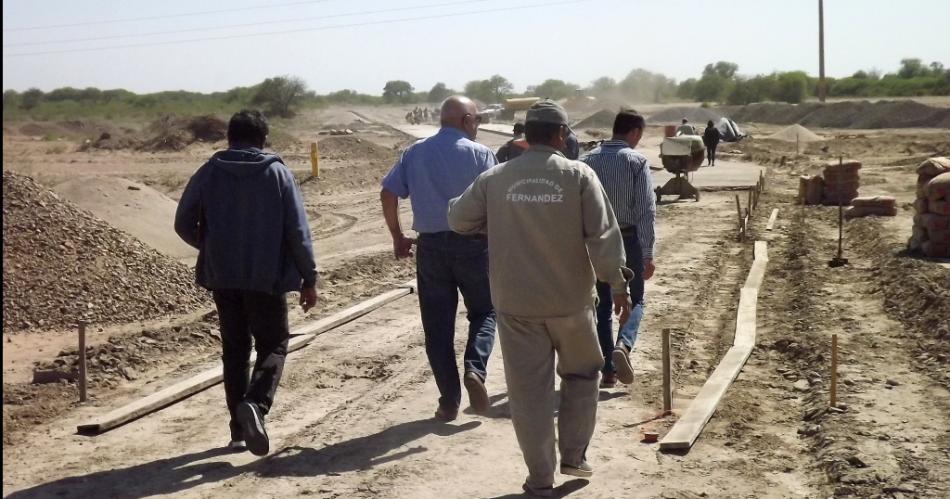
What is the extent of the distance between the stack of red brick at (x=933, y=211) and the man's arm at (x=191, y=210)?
1014 cm

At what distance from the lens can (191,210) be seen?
607 centimetres

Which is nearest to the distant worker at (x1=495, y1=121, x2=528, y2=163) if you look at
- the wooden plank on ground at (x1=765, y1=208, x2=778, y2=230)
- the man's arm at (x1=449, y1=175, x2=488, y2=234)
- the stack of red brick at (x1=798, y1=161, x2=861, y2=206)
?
the man's arm at (x1=449, y1=175, x2=488, y2=234)

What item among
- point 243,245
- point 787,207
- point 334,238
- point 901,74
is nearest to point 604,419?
point 243,245

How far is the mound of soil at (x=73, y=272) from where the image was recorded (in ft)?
34.3

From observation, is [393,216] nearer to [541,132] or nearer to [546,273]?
[541,132]

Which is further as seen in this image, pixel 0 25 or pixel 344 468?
pixel 344 468

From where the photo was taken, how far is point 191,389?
7449 mm

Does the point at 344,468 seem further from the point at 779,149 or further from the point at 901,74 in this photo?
the point at 901,74

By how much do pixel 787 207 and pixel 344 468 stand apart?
1783cm

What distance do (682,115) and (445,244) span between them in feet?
206

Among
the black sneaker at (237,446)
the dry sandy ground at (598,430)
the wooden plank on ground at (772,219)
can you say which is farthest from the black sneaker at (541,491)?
the wooden plank on ground at (772,219)

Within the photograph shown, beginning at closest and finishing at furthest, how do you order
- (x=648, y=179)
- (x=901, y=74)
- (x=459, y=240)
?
(x=459, y=240)
(x=648, y=179)
(x=901, y=74)

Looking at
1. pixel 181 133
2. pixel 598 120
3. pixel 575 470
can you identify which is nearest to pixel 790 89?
pixel 598 120

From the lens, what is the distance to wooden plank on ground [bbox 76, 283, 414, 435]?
6656 millimetres
